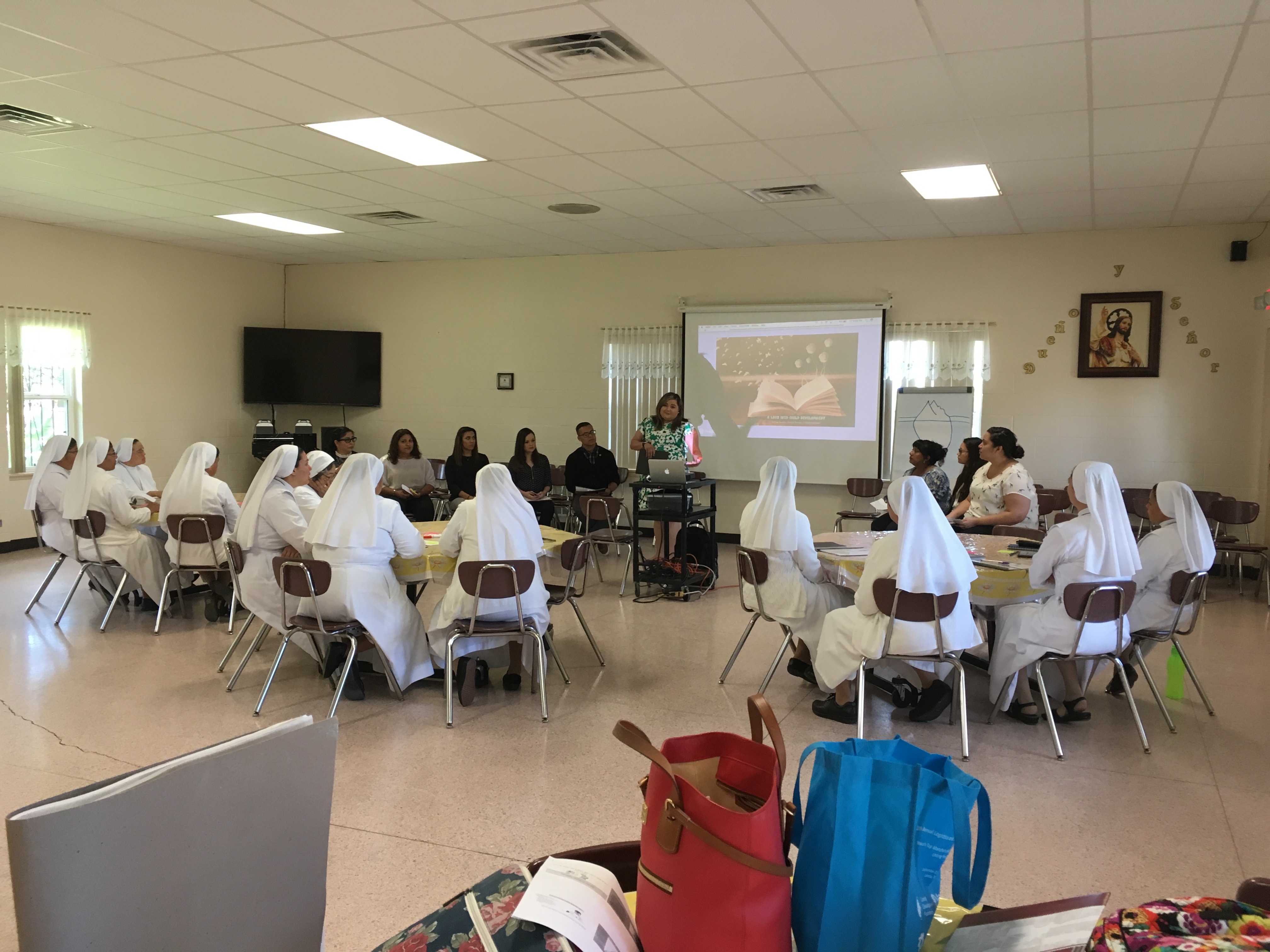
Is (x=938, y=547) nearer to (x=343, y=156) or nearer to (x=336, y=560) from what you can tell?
(x=336, y=560)

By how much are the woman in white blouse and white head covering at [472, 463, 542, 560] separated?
3.00m

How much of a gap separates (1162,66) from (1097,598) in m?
2.35

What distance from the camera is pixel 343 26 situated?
3.90m

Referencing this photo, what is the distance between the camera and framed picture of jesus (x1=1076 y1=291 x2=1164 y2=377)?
8102 millimetres

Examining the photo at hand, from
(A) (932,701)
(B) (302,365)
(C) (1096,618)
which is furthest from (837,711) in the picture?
(B) (302,365)

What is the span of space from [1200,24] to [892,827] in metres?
3.93

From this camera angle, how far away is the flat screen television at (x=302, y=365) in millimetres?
11023

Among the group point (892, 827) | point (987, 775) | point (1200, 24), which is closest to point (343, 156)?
point (1200, 24)

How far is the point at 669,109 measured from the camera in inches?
195

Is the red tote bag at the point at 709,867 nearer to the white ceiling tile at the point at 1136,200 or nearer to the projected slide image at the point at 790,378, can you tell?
the white ceiling tile at the point at 1136,200

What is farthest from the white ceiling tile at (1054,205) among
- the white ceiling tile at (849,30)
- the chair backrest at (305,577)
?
the chair backrest at (305,577)

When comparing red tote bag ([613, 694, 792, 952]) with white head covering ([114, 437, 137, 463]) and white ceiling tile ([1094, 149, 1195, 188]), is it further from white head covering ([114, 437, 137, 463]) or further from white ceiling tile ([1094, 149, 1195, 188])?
white head covering ([114, 437, 137, 463])

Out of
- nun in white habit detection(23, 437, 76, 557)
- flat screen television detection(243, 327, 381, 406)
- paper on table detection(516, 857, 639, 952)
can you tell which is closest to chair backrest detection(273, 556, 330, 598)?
nun in white habit detection(23, 437, 76, 557)

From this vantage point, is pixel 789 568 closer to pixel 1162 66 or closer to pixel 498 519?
pixel 498 519
